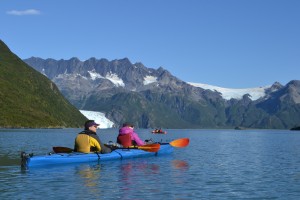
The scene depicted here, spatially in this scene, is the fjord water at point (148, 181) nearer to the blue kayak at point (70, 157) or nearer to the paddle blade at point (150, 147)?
the blue kayak at point (70, 157)

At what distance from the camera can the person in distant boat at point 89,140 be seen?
1666 inches

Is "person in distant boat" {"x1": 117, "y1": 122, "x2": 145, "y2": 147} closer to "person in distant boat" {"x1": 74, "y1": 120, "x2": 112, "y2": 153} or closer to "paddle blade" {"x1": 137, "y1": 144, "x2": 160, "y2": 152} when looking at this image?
"paddle blade" {"x1": 137, "y1": 144, "x2": 160, "y2": 152}

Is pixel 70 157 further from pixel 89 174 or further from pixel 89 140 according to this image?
pixel 89 174

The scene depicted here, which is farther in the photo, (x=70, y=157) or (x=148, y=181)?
(x=70, y=157)

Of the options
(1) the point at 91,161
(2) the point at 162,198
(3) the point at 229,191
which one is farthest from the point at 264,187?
(1) the point at 91,161

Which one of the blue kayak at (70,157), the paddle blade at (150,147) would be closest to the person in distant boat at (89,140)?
the blue kayak at (70,157)

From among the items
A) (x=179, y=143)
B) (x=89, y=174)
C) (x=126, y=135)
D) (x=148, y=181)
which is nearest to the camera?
(x=148, y=181)

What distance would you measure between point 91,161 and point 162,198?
A: 722 inches

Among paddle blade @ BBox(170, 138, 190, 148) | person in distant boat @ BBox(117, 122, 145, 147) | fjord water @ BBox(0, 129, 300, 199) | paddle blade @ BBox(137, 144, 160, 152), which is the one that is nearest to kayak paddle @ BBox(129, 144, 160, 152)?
paddle blade @ BBox(137, 144, 160, 152)

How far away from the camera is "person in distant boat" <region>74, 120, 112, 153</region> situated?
42.3m

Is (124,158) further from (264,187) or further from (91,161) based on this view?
(264,187)

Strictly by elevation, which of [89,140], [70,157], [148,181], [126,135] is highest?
[126,135]

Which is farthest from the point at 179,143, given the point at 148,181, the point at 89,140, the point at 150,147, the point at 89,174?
the point at 148,181

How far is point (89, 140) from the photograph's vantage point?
143 feet
